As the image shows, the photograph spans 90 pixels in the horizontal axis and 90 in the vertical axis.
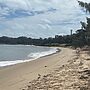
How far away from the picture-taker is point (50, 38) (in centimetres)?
18225

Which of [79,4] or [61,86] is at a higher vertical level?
[79,4]

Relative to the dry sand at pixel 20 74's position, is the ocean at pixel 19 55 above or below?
below

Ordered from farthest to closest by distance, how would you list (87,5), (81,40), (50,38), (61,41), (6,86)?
(50,38) → (61,41) → (81,40) → (87,5) → (6,86)

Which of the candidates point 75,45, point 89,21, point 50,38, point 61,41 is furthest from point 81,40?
point 50,38

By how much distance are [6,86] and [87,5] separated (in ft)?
80.4

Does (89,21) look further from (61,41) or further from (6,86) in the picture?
(61,41)

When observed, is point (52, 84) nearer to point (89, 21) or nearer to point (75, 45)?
point (89, 21)

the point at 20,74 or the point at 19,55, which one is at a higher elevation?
the point at 20,74

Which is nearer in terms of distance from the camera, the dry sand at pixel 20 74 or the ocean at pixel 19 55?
the dry sand at pixel 20 74

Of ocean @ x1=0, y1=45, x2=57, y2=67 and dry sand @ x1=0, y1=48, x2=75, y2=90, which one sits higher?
dry sand @ x1=0, y1=48, x2=75, y2=90

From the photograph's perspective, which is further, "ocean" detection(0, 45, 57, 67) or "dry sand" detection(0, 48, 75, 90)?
"ocean" detection(0, 45, 57, 67)

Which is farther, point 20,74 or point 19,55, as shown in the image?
point 19,55

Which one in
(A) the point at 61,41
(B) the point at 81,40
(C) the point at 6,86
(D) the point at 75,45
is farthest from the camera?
(A) the point at 61,41

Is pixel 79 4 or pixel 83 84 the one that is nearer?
pixel 83 84
